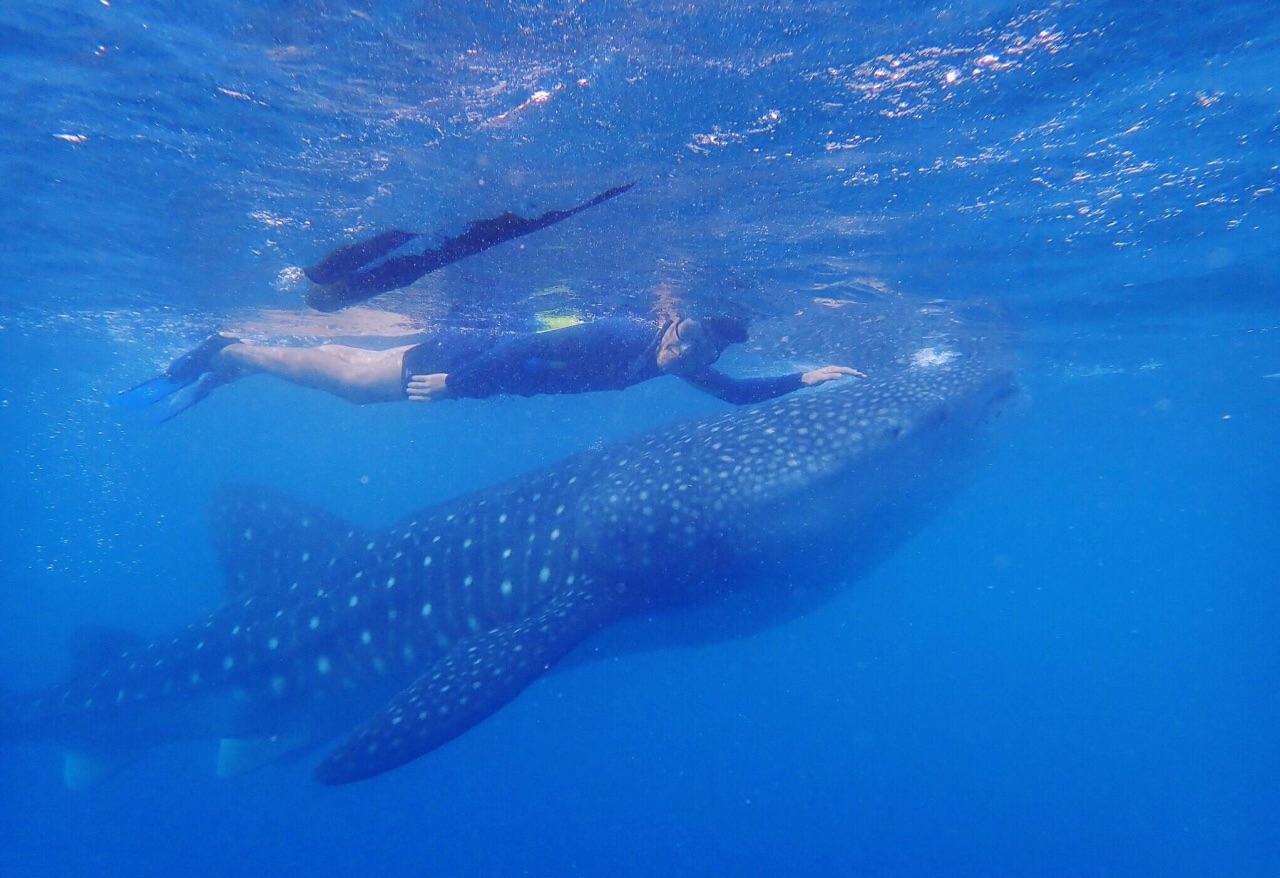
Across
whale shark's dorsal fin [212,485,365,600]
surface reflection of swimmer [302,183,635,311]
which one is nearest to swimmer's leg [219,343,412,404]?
whale shark's dorsal fin [212,485,365,600]

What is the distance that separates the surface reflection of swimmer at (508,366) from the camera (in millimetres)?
9305

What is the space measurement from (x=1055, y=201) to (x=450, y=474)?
92.0 m

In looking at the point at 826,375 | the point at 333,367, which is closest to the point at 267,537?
the point at 333,367

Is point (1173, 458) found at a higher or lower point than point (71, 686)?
higher

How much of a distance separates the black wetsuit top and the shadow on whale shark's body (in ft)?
4.85

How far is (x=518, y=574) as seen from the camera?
740 centimetres

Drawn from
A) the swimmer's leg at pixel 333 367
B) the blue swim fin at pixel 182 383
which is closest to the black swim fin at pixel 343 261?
the swimmer's leg at pixel 333 367

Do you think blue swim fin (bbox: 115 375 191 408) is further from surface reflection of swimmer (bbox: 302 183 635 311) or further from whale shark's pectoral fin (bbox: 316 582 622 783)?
whale shark's pectoral fin (bbox: 316 582 622 783)

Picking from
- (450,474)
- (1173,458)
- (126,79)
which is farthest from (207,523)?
(450,474)

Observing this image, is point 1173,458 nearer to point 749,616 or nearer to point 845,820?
point 845,820

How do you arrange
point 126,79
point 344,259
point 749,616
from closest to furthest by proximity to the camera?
→ 1. point 126,79
2. point 344,259
3. point 749,616

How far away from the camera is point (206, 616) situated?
29.2ft

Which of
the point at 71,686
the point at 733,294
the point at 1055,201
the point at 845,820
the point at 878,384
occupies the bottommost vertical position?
the point at 845,820

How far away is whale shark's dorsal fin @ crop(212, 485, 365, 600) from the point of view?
9.14 m
